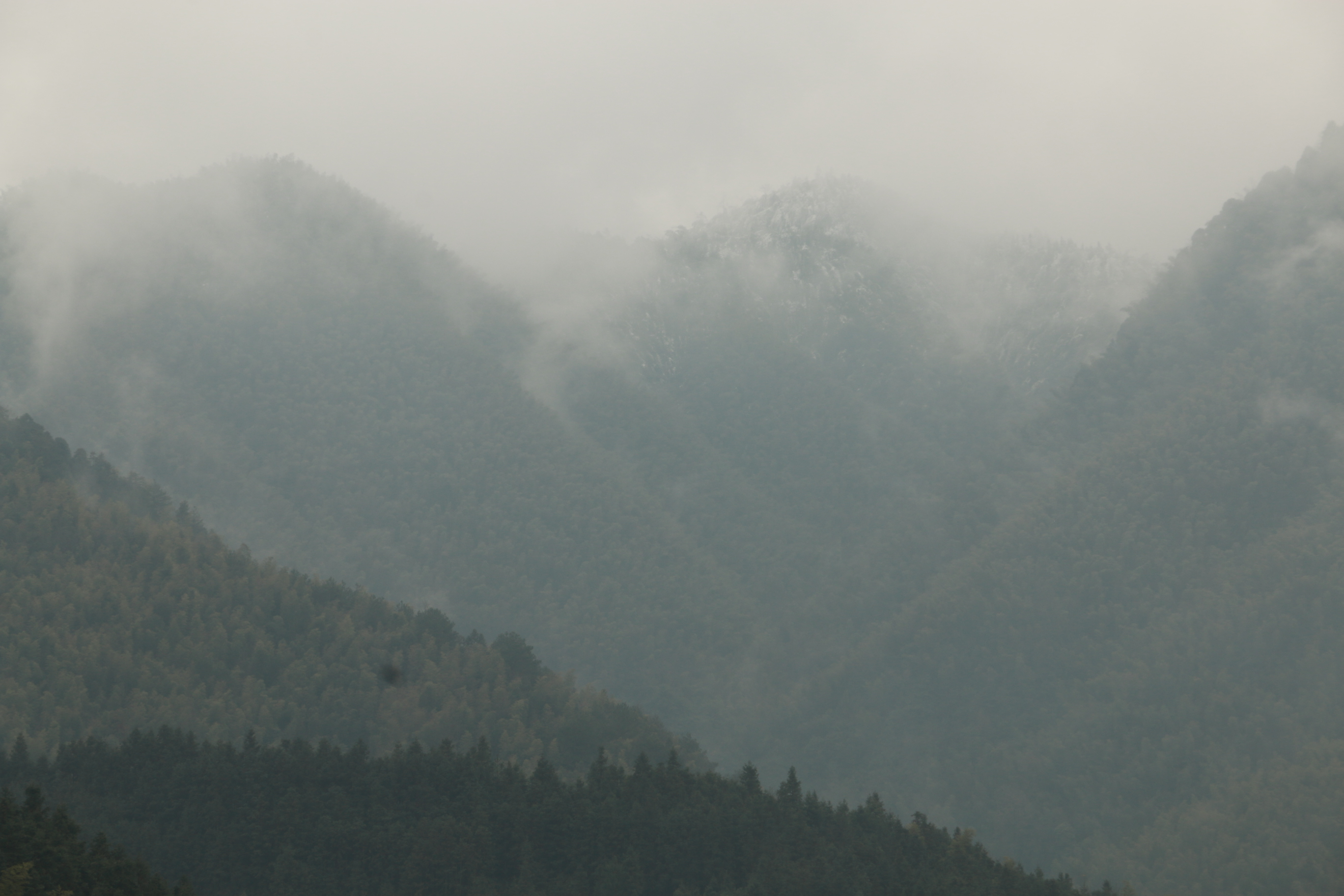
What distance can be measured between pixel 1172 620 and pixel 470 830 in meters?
91.4

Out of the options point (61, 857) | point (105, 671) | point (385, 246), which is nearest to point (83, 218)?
point (385, 246)

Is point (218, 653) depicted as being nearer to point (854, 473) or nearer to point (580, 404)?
point (580, 404)

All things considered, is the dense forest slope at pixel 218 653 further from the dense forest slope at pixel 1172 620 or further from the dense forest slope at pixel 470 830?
the dense forest slope at pixel 1172 620

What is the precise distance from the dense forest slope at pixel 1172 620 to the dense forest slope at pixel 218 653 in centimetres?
3954

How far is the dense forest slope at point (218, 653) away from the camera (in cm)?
9056

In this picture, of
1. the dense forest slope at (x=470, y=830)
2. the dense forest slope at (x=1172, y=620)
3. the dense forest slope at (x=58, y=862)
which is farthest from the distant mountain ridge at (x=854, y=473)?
the dense forest slope at (x=58, y=862)

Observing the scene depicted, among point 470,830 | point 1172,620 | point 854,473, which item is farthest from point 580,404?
point 470,830

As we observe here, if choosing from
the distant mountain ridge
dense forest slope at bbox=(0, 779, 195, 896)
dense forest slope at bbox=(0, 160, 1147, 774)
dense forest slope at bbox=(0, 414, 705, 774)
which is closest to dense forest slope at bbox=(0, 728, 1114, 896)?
dense forest slope at bbox=(0, 414, 705, 774)

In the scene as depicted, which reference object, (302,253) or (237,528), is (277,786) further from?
(302,253)

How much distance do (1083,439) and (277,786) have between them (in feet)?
396

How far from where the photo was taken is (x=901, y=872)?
63438 millimetres

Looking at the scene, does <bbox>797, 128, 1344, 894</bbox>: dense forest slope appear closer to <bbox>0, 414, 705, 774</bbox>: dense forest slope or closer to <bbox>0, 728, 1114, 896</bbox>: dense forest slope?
<bbox>0, 414, 705, 774</bbox>: dense forest slope

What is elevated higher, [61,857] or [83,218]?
[83,218]

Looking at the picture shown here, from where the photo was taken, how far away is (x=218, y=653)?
97188 millimetres
